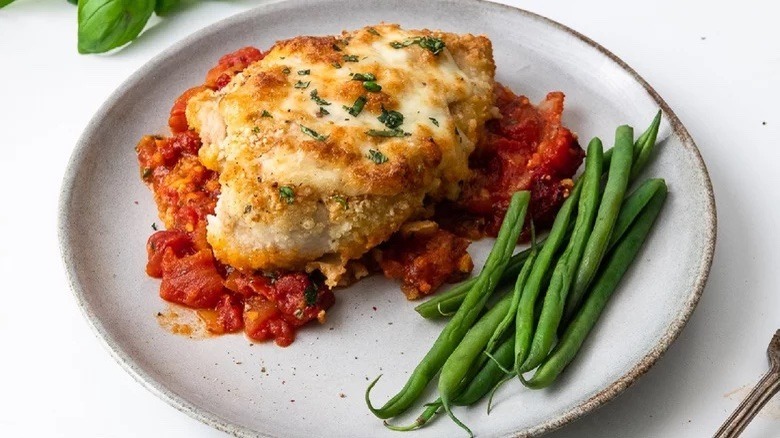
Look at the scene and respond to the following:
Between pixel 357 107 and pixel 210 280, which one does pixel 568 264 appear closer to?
pixel 357 107

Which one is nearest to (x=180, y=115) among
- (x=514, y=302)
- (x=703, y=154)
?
(x=514, y=302)

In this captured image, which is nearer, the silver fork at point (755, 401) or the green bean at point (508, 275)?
the silver fork at point (755, 401)

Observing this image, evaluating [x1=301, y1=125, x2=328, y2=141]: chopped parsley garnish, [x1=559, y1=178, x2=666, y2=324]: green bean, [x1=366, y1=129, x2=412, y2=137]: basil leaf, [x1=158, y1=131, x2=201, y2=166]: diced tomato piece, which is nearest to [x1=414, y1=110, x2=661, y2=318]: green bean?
[x1=559, y1=178, x2=666, y2=324]: green bean

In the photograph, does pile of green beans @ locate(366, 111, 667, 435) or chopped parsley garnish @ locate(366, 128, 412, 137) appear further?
chopped parsley garnish @ locate(366, 128, 412, 137)

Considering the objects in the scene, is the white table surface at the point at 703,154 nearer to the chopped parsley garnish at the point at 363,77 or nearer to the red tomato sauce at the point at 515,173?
the red tomato sauce at the point at 515,173

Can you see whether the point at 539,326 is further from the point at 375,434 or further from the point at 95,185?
the point at 95,185

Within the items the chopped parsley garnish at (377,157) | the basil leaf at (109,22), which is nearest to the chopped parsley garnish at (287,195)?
the chopped parsley garnish at (377,157)

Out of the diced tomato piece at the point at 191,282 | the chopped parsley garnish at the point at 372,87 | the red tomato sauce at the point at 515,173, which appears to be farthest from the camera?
the red tomato sauce at the point at 515,173

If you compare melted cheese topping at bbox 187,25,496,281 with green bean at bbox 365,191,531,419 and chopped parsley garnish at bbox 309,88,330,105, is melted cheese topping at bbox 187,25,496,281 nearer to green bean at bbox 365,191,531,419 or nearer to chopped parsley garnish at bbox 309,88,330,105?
chopped parsley garnish at bbox 309,88,330,105
